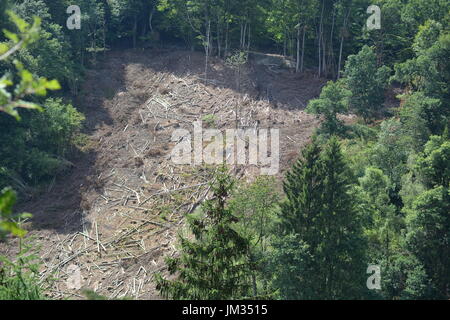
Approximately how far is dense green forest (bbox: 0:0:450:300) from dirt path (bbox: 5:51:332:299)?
1378 millimetres

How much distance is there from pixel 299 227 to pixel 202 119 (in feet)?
53.1

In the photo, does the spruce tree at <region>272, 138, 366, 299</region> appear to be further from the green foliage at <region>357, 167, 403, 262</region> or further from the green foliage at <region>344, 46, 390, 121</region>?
the green foliage at <region>344, 46, 390, 121</region>

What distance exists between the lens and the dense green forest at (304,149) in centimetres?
2016

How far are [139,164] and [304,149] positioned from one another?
12514 millimetres

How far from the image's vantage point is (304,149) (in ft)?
97.7

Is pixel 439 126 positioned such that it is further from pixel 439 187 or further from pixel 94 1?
pixel 94 1

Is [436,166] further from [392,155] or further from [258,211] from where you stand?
[258,211]

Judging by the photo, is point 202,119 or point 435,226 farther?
point 202,119

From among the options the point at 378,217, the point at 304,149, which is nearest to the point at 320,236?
the point at 378,217

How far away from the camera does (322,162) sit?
28172mm

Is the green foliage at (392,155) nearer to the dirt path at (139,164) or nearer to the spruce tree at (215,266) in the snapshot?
the dirt path at (139,164)

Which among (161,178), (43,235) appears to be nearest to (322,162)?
(161,178)

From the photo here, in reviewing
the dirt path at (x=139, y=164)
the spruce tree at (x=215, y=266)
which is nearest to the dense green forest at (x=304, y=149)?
the spruce tree at (x=215, y=266)

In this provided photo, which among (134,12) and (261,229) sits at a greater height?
(134,12)
